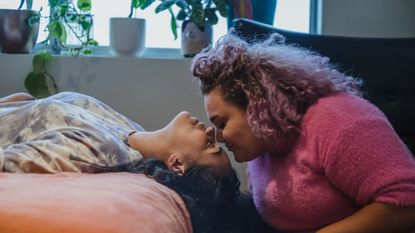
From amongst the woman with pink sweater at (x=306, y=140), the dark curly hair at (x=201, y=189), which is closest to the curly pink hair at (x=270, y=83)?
the woman with pink sweater at (x=306, y=140)

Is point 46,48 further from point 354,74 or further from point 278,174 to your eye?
point 278,174

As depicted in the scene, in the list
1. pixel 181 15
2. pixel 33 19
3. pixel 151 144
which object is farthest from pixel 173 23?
pixel 151 144

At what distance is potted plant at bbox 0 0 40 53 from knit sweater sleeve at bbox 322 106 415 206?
1.58 metres

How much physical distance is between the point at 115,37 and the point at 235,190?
3.71 feet

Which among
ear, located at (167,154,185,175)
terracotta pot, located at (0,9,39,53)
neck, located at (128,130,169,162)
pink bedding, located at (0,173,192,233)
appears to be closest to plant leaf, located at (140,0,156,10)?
terracotta pot, located at (0,9,39,53)

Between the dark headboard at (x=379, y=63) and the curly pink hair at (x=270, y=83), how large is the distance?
1.60 feet

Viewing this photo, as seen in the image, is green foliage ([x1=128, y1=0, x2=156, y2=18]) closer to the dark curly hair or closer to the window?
the window

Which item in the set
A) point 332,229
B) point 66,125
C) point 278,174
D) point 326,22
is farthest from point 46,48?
point 332,229

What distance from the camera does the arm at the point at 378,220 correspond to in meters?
0.88

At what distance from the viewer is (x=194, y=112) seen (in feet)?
7.00

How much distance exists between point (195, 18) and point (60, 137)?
3.30ft

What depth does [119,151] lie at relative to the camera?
4.45 feet

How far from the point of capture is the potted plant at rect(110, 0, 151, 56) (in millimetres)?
2186

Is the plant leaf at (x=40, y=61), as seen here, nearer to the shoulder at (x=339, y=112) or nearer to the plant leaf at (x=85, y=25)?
the plant leaf at (x=85, y=25)
